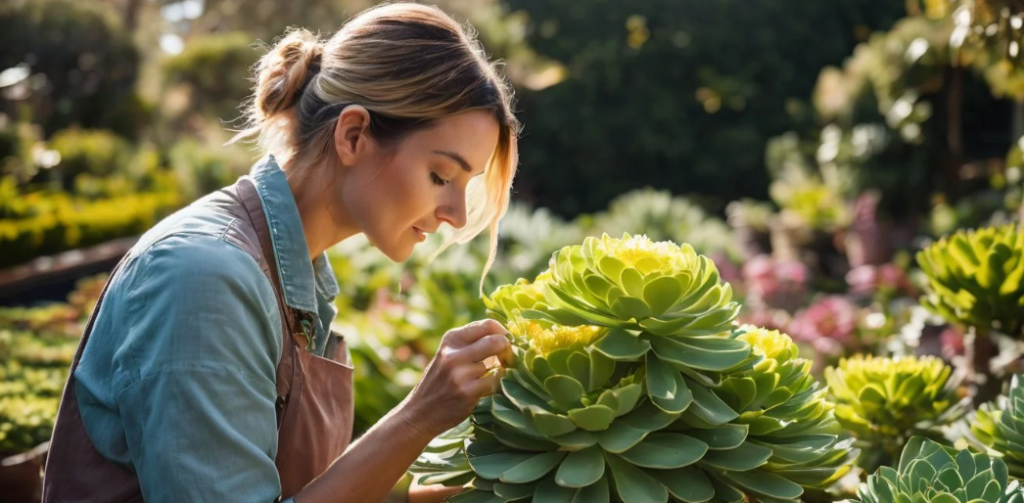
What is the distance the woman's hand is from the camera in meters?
1.15

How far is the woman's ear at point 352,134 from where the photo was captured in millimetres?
1395

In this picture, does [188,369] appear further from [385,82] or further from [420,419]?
[385,82]

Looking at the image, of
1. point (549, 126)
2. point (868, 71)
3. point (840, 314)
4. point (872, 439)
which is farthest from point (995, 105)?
point (872, 439)

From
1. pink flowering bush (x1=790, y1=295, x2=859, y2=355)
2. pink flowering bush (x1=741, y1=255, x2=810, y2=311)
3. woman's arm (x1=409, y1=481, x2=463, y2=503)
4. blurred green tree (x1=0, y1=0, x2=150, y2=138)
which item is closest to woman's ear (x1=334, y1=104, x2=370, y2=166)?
woman's arm (x1=409, y1=481, x2=463, y2=503)

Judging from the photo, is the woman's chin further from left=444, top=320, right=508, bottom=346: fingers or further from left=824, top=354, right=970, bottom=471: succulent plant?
left=824, top=354, right=970, bottom=471: succulent plant

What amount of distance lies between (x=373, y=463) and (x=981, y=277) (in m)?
1.17

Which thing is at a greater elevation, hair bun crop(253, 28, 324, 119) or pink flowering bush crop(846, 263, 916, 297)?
pink flowering bush crop(846, 263, 916, 297)

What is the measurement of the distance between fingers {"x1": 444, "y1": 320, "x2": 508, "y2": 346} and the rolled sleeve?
0.27 m

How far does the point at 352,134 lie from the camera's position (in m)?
1.42

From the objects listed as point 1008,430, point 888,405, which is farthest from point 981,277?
point 1008,430

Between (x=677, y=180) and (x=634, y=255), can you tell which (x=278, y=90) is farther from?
(x=677, y=180)

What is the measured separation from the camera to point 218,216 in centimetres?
135

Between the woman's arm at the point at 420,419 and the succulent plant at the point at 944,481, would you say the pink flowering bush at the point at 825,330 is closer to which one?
the succulent plant at the point at 944,481

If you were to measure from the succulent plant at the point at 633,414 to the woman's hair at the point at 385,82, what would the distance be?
13.6 inches
